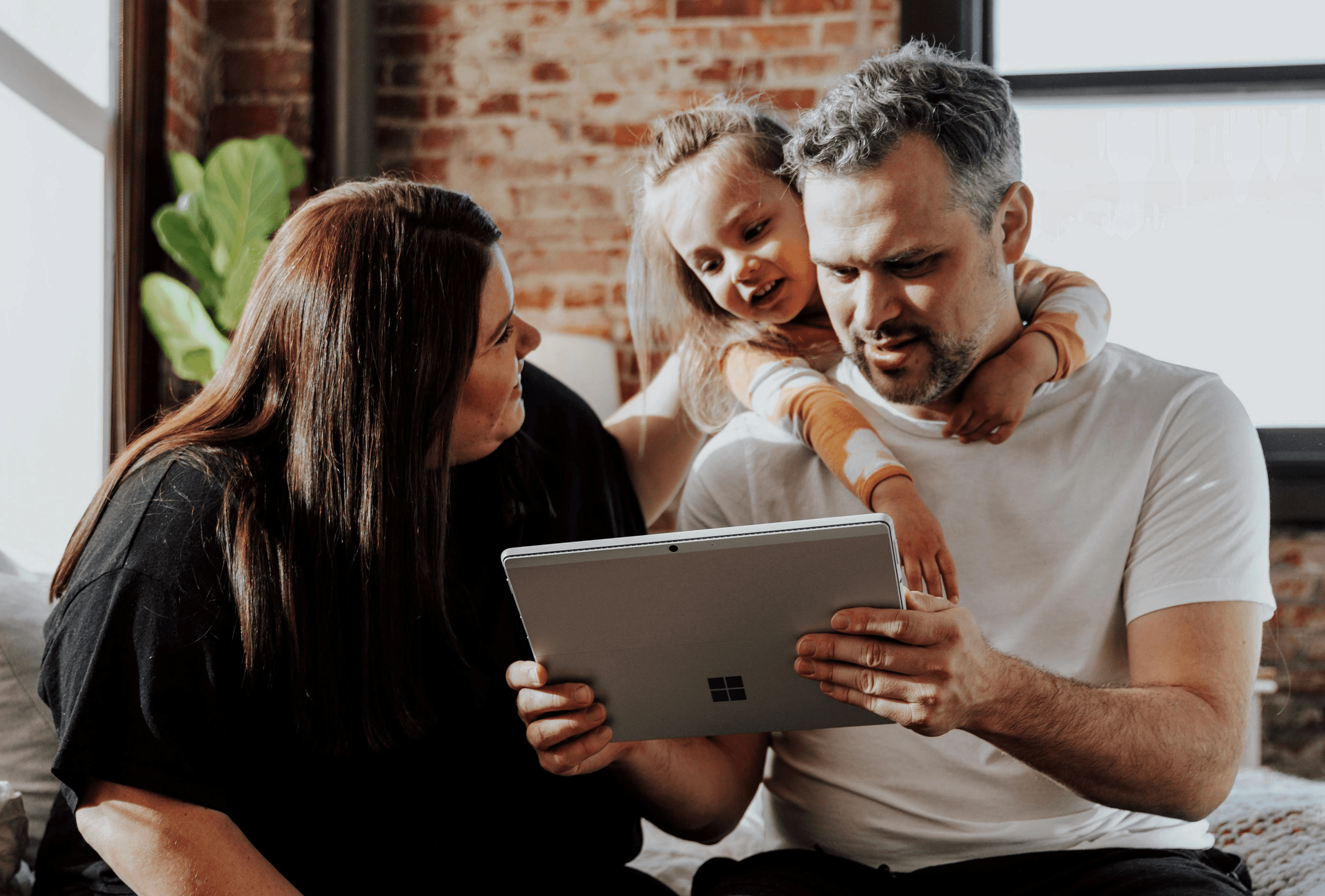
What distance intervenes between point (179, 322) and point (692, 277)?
1319 millimetres

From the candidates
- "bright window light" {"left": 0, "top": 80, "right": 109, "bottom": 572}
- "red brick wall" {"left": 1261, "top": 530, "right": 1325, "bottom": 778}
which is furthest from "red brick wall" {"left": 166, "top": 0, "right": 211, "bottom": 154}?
"red brick wall" {"left": 1261, "top": 530, "right": 1325, "bottom": 778}

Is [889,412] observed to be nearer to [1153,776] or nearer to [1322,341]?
[1153,776]

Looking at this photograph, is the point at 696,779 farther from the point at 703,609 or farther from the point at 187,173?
the point at 187,173

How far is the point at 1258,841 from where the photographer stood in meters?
1.55

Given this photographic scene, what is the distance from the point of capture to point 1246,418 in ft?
4.57

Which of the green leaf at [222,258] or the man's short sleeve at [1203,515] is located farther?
the green leaf at [222,258]

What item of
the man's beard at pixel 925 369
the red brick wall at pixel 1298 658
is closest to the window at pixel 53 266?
the man's beard at pixel 925 369

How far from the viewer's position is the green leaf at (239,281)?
2.50 m

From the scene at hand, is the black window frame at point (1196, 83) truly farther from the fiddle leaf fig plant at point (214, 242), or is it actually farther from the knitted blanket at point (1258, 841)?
the fiddle leaf fig plant at point (214, 242)

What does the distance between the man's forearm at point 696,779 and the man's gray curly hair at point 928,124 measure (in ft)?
2.46

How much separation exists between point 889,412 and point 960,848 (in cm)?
57

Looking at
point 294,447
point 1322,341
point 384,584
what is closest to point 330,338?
point 294,447

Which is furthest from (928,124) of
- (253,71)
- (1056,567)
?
(253,71)

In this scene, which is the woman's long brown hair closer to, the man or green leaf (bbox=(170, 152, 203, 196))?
the man
